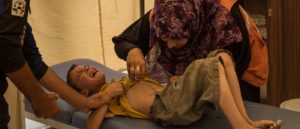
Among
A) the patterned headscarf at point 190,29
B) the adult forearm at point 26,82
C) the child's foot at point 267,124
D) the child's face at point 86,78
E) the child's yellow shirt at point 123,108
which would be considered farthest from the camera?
the child's face at point 86,78

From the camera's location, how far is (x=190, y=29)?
1894 millimetres

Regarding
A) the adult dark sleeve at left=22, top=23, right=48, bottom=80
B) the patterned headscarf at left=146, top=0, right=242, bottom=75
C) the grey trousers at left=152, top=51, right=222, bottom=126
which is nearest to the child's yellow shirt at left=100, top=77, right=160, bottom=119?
the grey trousers at left=152, top=51, right=222, bottom=126

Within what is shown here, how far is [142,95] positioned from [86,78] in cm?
33

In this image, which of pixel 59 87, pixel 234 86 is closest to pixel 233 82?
pixel 234 86

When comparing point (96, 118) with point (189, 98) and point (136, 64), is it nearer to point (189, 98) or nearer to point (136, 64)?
point (136, 64)

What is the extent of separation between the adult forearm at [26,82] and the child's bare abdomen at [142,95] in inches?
24.3

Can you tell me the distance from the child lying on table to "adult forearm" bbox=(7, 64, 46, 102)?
1.59 feet

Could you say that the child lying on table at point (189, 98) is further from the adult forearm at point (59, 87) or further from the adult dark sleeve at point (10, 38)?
the adult dark sleeve at point (10, 38)

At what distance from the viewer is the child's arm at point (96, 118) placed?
1863mm

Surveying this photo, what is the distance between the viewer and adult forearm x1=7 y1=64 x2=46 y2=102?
1.33m

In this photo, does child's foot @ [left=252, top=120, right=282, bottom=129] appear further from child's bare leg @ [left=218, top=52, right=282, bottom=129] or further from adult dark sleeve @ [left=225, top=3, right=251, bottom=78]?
adult dark sleeve @ [left=225, top=3, right=251, bottom=78]

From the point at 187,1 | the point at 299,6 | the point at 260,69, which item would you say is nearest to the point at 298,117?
the point at 260,69

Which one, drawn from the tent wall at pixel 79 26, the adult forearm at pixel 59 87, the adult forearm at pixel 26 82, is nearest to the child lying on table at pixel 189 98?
the adult forearm at pixel 59 87

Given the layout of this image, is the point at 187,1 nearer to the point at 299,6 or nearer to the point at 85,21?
the point at 299,6
